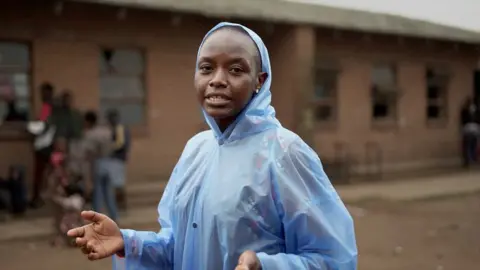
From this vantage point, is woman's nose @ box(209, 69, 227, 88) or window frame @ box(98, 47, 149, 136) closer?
woman's nose @ box(209, 69, 227, 88)

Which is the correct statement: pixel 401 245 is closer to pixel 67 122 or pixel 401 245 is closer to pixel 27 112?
pixel 67 122

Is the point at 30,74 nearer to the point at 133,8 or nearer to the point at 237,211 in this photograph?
the point at 133,8

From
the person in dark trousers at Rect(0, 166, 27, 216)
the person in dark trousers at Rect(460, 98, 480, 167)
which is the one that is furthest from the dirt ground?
the person in dark trousers at Rect(460, 98, 480, 167)

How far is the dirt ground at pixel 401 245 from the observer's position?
686cm

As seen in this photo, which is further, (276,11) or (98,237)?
(276,11)

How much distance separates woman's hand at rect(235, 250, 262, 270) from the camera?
1607 millimetres

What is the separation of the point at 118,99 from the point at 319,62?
5796mm

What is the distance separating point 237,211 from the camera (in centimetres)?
179

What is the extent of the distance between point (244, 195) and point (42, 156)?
893 cm

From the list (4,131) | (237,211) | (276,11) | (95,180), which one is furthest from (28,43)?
(237,211)

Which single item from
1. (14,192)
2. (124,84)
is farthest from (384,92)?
(14,192)

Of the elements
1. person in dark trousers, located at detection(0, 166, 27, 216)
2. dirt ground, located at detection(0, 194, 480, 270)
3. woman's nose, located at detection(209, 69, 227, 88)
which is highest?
woman's nose, located at detection(209, 69, 227, 88)

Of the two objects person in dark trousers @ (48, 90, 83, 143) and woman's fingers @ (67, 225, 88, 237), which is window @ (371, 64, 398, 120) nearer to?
person in dark trousers @ (48, 90, 83, 143)

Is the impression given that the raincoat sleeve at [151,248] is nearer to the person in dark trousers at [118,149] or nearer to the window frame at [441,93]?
the person in dark trousers at [118,149]
